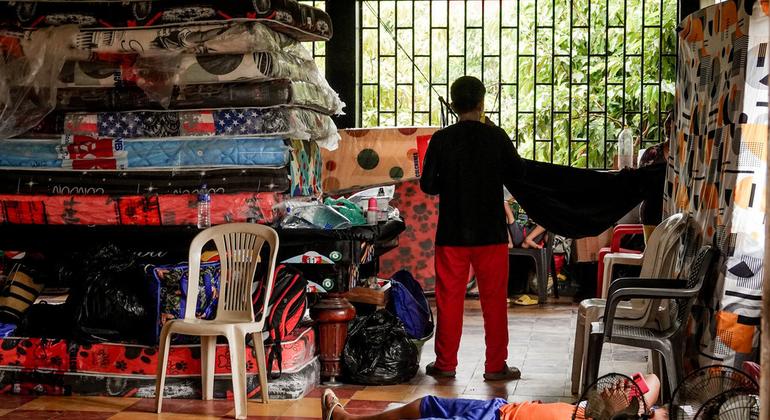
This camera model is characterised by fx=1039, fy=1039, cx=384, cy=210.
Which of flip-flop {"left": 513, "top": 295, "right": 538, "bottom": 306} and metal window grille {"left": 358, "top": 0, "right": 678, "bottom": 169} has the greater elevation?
metal window grille {"left": 358, "top": 0, "right": 678, "bottom": 169}

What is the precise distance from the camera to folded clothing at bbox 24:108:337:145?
6.08 m

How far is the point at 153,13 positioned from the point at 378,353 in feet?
7.83

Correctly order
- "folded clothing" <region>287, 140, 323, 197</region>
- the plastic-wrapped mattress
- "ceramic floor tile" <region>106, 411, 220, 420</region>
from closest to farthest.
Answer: "ceramic floor tile" <region>106, 411, 220, 420</region> → the plastic-wrapped mattress → "folded clothing" <region>287, 140, 323, 197</region>

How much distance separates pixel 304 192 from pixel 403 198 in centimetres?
321

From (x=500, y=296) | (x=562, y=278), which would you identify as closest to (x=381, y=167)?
(x=562, y=278)

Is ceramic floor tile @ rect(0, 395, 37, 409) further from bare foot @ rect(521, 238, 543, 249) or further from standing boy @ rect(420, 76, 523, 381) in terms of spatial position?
bare foot @ rect(521, 238, 543, 249)

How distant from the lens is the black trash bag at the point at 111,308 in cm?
583

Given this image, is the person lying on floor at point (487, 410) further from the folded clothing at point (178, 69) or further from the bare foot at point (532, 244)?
the bare foot at point (532, 244)

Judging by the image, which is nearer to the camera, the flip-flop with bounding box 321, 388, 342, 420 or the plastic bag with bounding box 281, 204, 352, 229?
the flip-flop with bounding box 321, 388, 342, 420

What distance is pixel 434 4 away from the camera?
456 inches

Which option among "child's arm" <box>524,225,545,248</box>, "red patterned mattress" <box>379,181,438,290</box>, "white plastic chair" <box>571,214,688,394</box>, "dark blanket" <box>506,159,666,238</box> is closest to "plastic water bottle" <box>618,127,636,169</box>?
"child's arm" <box>524,225,545,248</box>

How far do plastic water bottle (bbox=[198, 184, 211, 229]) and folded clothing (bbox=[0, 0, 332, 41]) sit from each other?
999 millimetres

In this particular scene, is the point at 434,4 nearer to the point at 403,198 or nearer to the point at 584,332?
the point at 403,198

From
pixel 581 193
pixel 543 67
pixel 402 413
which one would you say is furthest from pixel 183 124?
pixel 543 67
